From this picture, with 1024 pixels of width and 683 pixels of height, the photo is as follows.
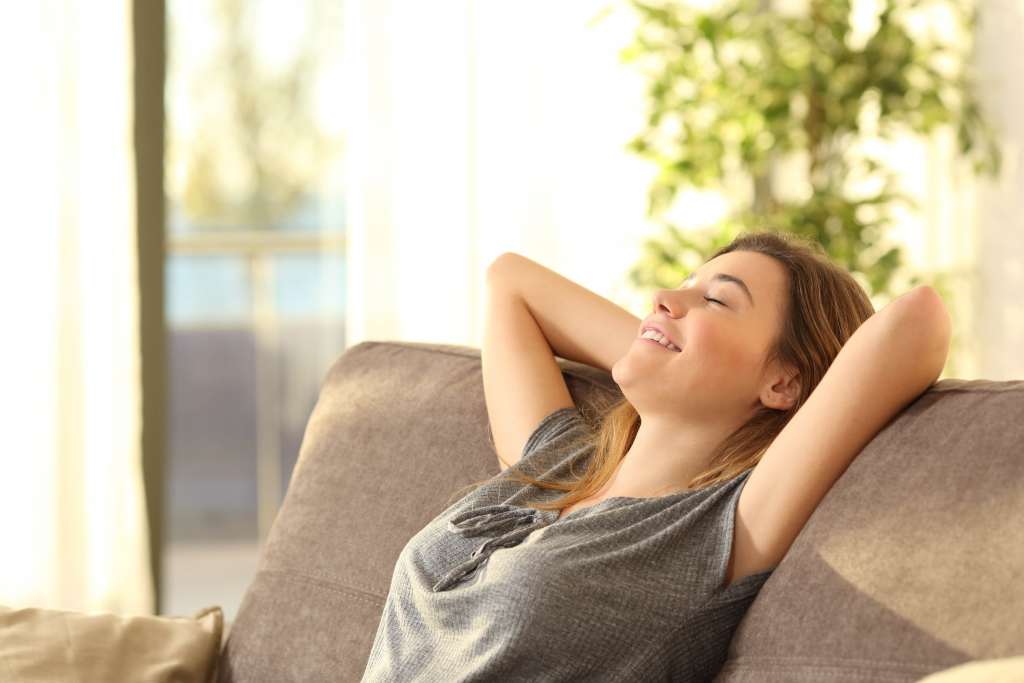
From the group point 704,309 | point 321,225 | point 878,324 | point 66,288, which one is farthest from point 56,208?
point 321,225

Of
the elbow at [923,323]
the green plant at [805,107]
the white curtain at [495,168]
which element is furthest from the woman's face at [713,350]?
the white curtain at [495,168]

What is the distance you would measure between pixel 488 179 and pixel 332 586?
5.81ft

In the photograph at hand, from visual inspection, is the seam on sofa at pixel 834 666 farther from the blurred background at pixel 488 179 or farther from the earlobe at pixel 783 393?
the blurred background at pixel 488 179

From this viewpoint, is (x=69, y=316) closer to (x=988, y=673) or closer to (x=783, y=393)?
(x=783, y=393)

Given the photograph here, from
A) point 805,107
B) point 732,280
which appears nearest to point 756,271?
point 732,280

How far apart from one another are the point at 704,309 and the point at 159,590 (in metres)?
2.16

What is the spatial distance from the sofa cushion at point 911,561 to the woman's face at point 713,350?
0.21 metres

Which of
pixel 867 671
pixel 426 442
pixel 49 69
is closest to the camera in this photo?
pixel 867 671

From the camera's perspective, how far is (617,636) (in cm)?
128

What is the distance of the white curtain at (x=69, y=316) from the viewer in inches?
122

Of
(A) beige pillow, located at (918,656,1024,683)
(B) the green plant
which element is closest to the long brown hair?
(A) beige pillow, located at (918,656,1024,683)

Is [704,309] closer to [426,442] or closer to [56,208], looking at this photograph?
[426,442]

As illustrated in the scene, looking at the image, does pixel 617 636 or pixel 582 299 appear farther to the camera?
pixel 582 299

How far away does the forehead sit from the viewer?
1483 mm
